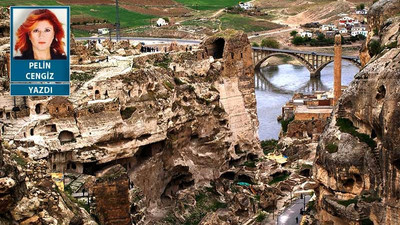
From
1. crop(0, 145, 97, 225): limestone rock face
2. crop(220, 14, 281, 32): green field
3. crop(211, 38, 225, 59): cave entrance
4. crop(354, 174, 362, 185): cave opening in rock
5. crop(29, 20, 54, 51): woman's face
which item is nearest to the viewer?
crop(0, 145, 97, 225): limestone rock face

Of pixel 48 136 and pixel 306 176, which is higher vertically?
pixel 48 136

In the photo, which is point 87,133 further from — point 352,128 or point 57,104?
point 352,128

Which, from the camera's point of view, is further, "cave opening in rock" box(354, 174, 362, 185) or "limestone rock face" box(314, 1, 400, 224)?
"cave opening in rock" box(354, 174, 362, 185)

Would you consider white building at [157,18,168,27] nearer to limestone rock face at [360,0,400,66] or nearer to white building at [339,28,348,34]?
white building at [339,28,348,34]

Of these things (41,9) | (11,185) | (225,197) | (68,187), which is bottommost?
(225,197)

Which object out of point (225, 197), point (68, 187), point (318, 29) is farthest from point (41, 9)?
point (318, 29)

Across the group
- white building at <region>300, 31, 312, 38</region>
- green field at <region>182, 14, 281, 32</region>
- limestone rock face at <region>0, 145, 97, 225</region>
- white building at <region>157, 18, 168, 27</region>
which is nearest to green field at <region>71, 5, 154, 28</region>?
white building at <region>157, 18, 168, 27</region>

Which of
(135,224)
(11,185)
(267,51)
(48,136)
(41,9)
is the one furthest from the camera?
(267,51)
